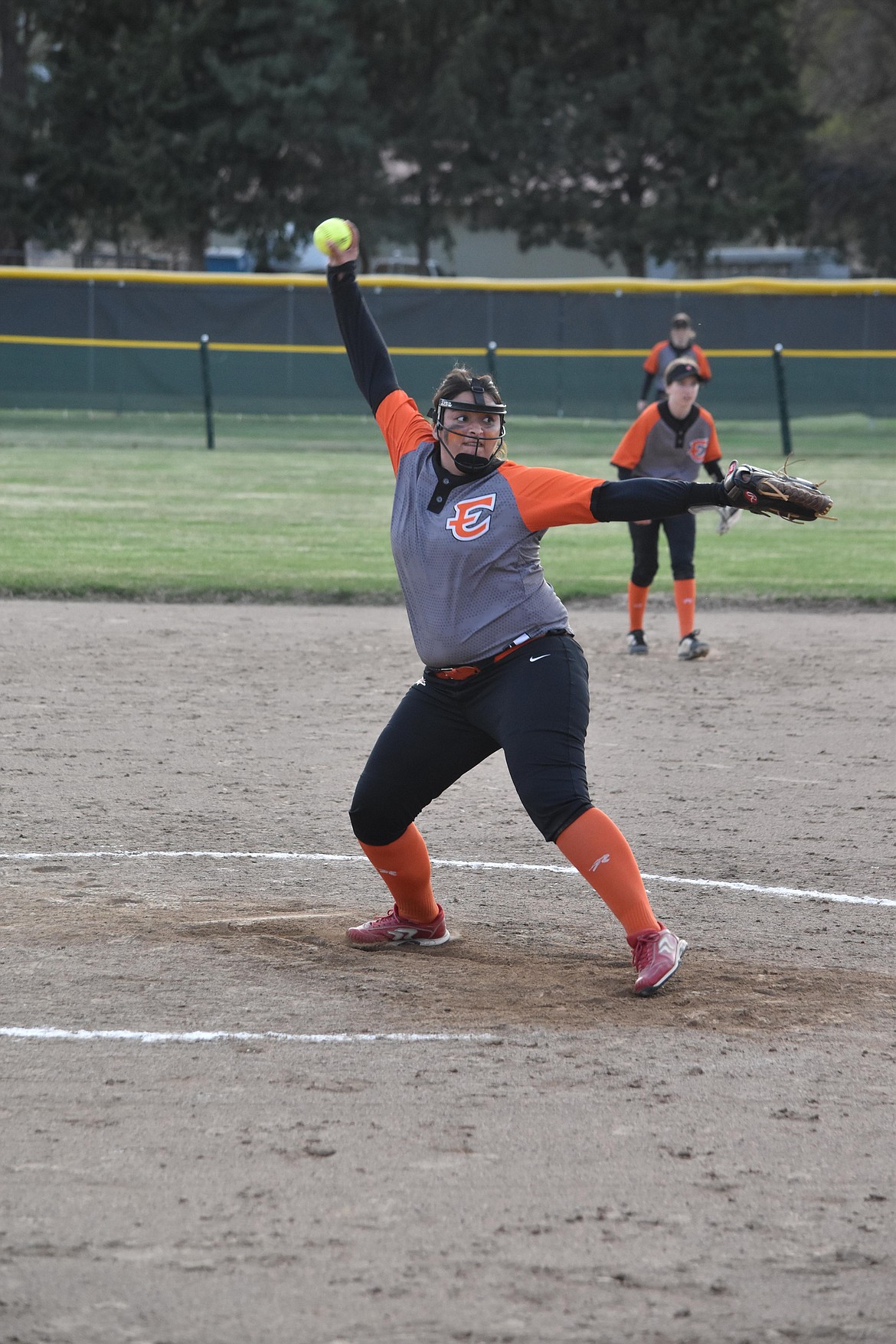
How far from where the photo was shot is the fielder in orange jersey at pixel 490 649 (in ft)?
15.9

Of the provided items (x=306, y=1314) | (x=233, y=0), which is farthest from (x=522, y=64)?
Answer: (x=306, y=1314)

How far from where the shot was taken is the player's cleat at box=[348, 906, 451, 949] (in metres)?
5.48

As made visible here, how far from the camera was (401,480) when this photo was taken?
5227 mm

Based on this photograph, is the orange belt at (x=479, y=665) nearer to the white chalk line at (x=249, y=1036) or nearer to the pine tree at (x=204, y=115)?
the white chalk line at (x=249, y=1036)

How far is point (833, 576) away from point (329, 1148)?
36.2ft

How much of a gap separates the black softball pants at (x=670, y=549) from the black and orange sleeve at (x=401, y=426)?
222 inches

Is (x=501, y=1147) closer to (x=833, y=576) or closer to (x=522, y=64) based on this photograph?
(x=833, y=576)

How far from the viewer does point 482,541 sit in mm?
4930

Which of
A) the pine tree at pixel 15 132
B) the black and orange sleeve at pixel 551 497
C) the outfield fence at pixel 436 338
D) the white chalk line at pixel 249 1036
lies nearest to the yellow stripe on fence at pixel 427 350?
the outfield fence at pixel 436 338

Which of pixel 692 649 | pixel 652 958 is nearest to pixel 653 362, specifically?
pixel 692 649

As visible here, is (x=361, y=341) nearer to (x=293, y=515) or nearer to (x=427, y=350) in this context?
(x=293, y=515)

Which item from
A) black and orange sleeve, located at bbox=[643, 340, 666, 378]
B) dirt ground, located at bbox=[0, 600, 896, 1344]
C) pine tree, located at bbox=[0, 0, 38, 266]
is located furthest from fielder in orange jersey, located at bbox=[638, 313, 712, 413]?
pine tree, located at bbox=[0, 0, 38, 266]

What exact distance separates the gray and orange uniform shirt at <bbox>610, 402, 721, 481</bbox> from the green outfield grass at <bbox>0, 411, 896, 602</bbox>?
6.17ft

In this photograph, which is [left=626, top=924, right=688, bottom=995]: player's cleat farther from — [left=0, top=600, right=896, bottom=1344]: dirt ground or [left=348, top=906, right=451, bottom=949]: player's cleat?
[left=348, top=906, right=451, bottom=949]: player's cleat
